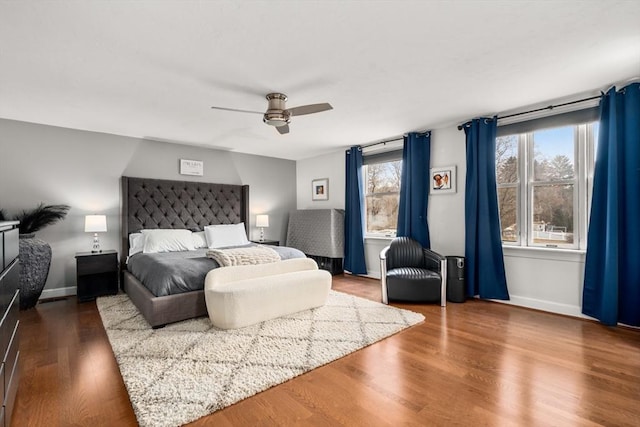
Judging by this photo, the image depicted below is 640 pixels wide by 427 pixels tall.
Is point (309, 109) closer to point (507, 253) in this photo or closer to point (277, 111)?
point (277, 111)

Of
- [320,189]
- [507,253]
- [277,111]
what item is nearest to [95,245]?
[277,111]

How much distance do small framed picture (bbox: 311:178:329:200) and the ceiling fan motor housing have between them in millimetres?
3194

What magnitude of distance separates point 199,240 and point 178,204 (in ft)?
2.71

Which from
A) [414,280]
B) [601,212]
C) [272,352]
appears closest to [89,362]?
[272,352]

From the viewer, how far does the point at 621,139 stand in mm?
3023

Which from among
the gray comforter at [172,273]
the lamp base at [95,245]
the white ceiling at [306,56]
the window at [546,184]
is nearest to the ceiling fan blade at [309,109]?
the white ceiling at [306,56]

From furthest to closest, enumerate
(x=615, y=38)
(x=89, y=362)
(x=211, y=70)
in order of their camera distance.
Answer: (x=211, y=70) < (x=89, y=362) < (x=615, y=38)

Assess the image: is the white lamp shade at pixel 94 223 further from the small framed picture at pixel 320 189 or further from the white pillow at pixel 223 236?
the small framed picture at pixel 320 189

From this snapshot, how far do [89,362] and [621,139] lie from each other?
5192 millimetres

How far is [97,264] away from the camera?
13.5 feet

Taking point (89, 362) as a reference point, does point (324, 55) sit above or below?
above

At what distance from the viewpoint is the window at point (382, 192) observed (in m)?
5.32

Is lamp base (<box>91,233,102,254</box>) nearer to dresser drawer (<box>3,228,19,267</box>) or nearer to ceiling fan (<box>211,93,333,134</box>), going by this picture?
dresser drawer (<box>3,228,19,267</box>)

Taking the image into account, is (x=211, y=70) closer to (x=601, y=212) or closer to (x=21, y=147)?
(x=21, y=147)
